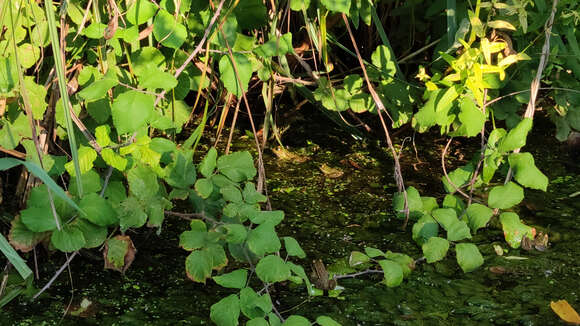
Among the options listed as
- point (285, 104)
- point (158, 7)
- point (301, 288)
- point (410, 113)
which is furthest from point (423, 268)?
point (285, 104)

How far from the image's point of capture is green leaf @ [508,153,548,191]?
1630 millimetres

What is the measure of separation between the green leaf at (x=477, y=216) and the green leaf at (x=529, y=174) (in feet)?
0.32

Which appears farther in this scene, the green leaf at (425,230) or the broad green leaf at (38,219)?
the green leaf at (425,230)

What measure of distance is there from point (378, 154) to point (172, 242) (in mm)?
783

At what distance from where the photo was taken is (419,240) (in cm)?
169

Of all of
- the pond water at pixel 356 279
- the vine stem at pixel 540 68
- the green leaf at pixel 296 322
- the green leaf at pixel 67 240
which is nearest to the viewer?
the green leaf at pixel 296 322

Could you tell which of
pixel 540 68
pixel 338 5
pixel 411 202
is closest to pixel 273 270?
pixel 411 202

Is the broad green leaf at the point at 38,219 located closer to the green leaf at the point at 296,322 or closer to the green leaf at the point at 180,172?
the green leaf at the point at 180,172

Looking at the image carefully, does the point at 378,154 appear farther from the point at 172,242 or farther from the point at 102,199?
the point at 102,199

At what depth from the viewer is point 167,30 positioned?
1.44 metres

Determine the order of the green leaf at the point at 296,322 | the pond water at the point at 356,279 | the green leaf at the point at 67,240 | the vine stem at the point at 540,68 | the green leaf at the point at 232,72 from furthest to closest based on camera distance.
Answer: the vine stem at the point at 540,68 → the green leaf at the point at 232,72 → the pond water at the point at 356,279 → the green leaf at the point at 67,240 → the green leaf at the point at 296,322

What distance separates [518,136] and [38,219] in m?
1.01

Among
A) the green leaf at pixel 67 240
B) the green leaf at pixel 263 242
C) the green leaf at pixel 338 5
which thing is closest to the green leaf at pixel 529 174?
the green leaf at pixel 338 5

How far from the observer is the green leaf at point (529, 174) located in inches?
64.2
